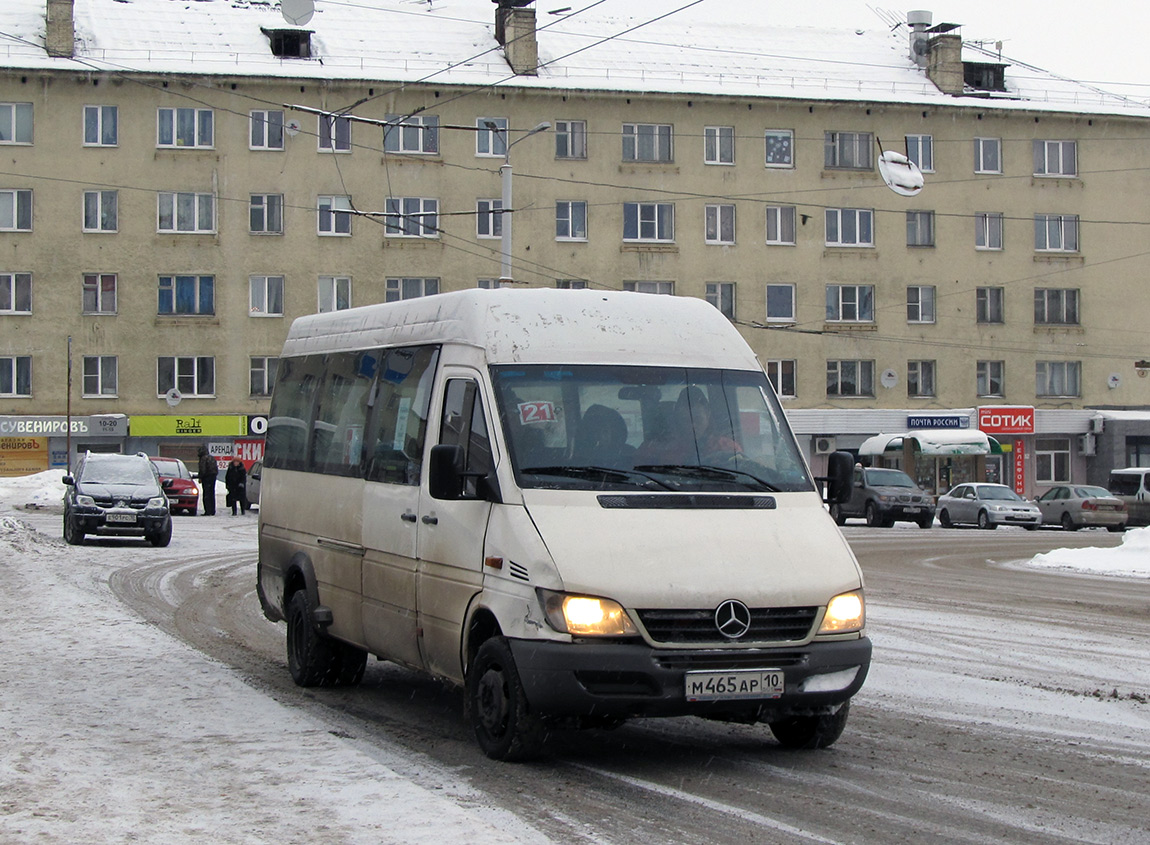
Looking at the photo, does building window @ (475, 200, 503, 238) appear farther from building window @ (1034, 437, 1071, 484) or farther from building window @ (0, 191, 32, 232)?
building window @ (1034, 437, 1071, 484)

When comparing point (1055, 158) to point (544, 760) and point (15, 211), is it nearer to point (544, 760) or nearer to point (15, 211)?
point (15, 211)

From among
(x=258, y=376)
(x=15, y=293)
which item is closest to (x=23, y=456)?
(x=15, y=293)

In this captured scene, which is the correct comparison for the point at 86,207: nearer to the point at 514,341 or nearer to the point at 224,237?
the point at 224,237

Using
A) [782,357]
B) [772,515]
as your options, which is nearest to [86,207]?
[782,357]

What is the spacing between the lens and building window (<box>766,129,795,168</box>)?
5956 centimetres

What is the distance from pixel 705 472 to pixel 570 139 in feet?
167

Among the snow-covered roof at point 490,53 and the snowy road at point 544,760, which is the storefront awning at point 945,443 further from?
the snowy road at point 544,760

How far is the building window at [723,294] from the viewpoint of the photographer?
59.1 meters

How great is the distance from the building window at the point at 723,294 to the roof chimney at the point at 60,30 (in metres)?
24.7

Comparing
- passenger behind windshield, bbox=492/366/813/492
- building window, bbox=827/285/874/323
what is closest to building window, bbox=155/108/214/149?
building window, bbox=827/285/874/323

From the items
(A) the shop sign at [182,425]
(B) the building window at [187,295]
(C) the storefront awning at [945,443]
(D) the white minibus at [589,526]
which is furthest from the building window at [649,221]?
(D) the white minibus at [589,526]

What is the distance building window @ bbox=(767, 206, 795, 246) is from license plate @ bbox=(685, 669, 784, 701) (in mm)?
53347

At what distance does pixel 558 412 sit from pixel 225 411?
1977 inches

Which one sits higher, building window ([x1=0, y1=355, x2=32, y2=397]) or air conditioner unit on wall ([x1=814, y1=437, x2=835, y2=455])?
building window ([x1=0, y1=355, x2=32, y2=397])
